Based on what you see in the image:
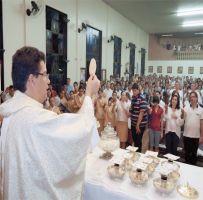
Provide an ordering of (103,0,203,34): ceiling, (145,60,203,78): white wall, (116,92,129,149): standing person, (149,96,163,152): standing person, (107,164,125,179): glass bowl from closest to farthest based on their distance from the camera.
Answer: (107,164,125,179): glass bowl
(149,96,163,152): standing person
(116,92,129,149): standing person
(103,0,203,34): ceiling
(145,60,203,78): white wall

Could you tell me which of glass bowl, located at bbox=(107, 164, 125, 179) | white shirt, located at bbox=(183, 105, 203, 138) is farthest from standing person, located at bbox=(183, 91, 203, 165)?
glass bowl, located at bbox=(107, 164, 125, 179)

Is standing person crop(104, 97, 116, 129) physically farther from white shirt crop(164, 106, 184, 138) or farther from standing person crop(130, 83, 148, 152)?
white shirt crop(164, 106, 184, 138)

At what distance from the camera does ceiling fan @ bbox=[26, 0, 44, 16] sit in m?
7.12

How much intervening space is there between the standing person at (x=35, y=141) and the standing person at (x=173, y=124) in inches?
140

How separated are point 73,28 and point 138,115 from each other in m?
5.77

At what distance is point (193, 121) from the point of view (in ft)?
14.8

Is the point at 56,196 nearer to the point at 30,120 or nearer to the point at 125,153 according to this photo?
the point at 30,120

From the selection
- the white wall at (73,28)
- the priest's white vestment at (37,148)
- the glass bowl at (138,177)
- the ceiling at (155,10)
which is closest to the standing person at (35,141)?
the priest's white vestment at (37,148)

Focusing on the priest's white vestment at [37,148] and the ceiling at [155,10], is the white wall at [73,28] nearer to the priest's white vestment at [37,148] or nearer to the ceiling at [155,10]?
the ceiling at [155,10]

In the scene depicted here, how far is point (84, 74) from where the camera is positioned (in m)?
10.6

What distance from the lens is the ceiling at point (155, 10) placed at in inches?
483

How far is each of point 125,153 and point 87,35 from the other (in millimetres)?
8802

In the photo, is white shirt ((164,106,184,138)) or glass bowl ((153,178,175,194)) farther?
white shirt ((164,106,184,138))

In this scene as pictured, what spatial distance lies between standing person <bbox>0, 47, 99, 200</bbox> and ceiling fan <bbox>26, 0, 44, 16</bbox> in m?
6.31
